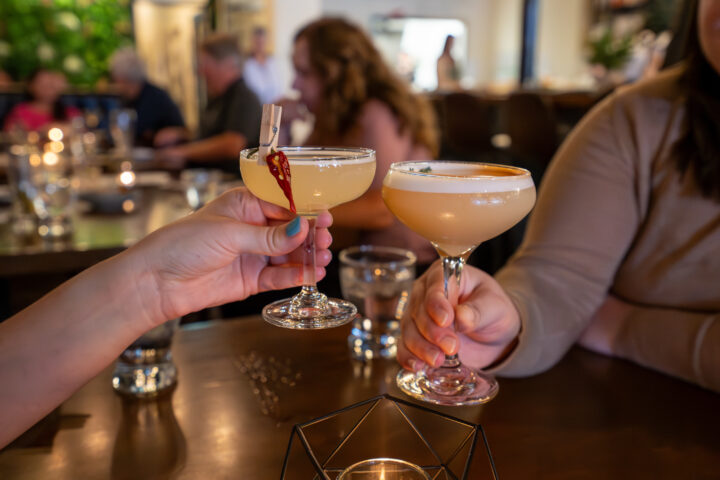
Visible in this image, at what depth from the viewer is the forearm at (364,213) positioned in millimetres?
2395

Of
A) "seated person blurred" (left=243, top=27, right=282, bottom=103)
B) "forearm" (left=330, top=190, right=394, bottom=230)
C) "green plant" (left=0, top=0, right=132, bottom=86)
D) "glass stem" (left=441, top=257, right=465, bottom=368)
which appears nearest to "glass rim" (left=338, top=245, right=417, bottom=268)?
"glass stem" (left=441, top=257, right=465, bottom=368)

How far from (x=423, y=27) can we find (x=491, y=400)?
39.5ft

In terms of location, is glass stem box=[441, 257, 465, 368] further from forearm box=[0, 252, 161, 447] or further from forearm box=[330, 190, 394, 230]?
forearm box=[330, 190, 394, 230]

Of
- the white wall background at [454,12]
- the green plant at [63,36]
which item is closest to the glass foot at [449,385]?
the green plant at [63,36]

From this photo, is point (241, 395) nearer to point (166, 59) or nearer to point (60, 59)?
point (60, 59)

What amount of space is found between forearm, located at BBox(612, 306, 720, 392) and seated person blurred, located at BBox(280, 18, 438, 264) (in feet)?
4.45

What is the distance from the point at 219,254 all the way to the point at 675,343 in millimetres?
863

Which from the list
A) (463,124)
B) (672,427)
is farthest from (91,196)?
(463,124)

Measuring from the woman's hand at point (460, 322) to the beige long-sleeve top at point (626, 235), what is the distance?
10cm

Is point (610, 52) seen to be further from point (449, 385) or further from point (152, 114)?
point (449, 385)

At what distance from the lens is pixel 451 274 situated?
100 cm

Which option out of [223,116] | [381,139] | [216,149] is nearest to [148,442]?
[381,139]

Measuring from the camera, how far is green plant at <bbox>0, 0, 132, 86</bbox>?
30.1 feet

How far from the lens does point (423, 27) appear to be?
1207 cm
